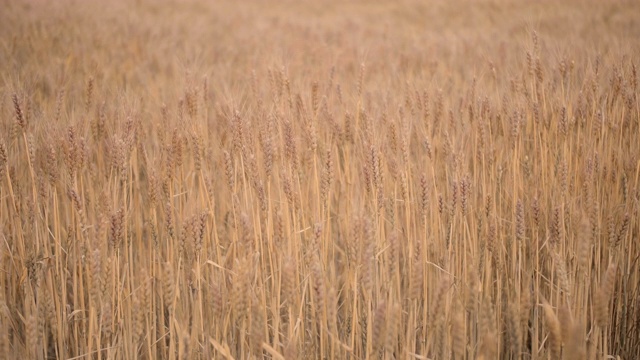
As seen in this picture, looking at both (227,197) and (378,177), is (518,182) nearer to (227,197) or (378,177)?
(378,177)

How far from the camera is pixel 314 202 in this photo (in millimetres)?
2021

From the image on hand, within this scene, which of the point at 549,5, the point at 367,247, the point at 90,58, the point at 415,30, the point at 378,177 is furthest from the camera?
the point at 549,5

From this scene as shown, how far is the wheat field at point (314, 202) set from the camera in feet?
4.54

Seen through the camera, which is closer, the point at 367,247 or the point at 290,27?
the point at 367,247

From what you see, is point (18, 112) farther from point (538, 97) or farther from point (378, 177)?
point (538, 97)

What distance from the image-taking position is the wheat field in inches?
54.5

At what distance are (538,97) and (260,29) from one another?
493cm

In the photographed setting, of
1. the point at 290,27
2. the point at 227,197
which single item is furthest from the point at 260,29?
the point at 227,197

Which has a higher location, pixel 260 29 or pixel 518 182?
pixel 260 29

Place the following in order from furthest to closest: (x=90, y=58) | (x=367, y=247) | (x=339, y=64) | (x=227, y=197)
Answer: (x=339, y=64) → (x=90, y=58) → (x=227, y=197) → (x=367, y=247)

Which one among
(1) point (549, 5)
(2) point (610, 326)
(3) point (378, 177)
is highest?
(1) point (549, 5)

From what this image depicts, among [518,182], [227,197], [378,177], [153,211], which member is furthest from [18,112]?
[518,182]

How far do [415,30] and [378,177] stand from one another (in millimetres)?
6216

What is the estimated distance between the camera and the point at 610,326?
5.35ft
